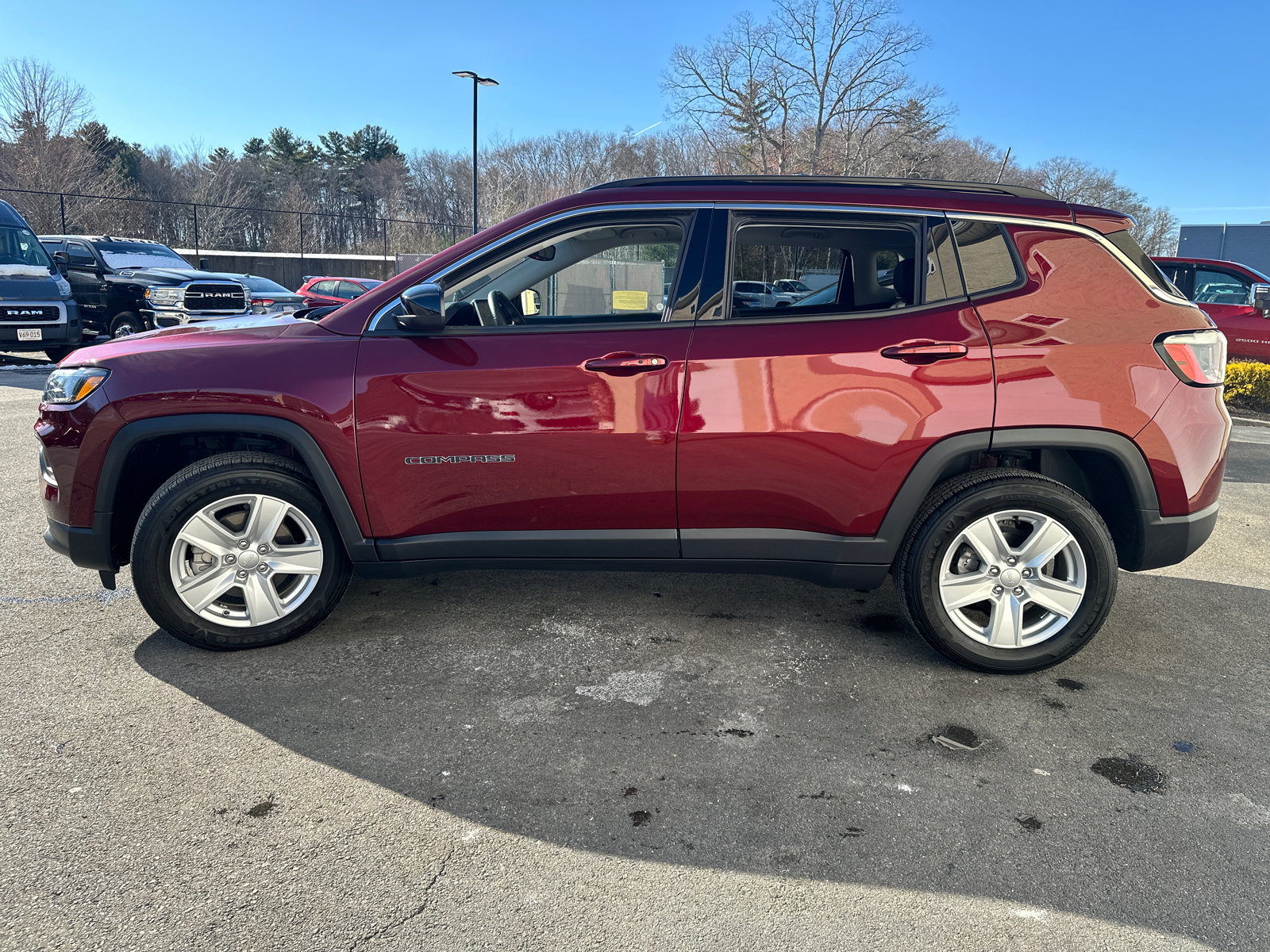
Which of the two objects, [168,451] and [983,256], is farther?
[168,451]

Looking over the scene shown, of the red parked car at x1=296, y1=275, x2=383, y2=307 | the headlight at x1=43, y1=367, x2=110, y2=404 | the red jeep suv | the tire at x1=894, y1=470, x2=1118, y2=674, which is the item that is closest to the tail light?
the red jeep suv

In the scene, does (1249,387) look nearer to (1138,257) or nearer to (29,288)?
(1138,257)

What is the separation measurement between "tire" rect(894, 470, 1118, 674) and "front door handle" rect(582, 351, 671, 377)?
1.20m

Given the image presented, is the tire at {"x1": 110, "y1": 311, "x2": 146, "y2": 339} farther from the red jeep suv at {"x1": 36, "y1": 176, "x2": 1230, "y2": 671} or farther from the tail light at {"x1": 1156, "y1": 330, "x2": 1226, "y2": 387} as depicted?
the tail light at {"x1": 1156, "y1": 330, "x2": 1226, "y2": 387}

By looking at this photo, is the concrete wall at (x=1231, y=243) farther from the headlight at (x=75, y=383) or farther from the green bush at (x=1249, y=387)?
the headlight at (x=75, y=383)

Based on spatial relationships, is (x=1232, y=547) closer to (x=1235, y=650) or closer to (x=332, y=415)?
(x=1235, y=650)

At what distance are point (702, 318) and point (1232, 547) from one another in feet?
13.0

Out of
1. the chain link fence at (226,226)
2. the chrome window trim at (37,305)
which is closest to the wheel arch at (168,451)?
the chrome window trim at (37,305)

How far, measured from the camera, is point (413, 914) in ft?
7.10

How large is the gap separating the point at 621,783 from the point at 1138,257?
2.76m

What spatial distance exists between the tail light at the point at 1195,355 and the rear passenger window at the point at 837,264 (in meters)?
0.80

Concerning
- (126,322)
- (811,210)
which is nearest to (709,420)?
(811,210)

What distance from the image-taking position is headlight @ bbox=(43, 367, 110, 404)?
3.45 metres

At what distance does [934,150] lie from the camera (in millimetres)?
Result: 42594
